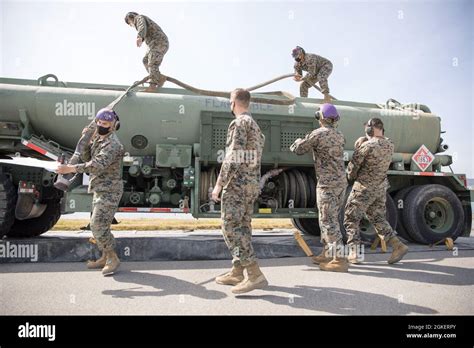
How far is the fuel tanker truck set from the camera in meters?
5.05

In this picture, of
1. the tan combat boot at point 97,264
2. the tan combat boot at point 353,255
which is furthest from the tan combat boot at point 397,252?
the tan combat boot at point 97,264

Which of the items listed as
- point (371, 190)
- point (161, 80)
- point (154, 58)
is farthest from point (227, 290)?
point (154, 58)

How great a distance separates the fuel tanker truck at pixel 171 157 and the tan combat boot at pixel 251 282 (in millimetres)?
2135

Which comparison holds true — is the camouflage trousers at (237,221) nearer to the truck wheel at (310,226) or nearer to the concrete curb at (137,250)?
the concrete curb at (137,250)

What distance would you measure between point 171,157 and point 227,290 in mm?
2856

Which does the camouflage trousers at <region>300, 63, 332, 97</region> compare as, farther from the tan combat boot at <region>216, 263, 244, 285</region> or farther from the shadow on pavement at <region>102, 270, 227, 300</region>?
the shadow on pavement at <region>102, 270, 227, 300</region>

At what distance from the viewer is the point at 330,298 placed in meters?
2.89

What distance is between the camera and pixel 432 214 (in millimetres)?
6344

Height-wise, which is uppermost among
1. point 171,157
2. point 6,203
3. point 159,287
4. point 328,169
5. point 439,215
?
point 171,157

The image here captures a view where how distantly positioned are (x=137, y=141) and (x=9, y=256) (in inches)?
94.7

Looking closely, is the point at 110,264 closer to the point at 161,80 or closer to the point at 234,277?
the point at 234,277

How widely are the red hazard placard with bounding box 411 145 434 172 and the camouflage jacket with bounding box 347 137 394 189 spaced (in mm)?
2305

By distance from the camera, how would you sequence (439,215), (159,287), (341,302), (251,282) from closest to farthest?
(341,302), (251,282), (159,287), (439,215)

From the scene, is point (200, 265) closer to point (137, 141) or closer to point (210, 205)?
point (210, 205)
